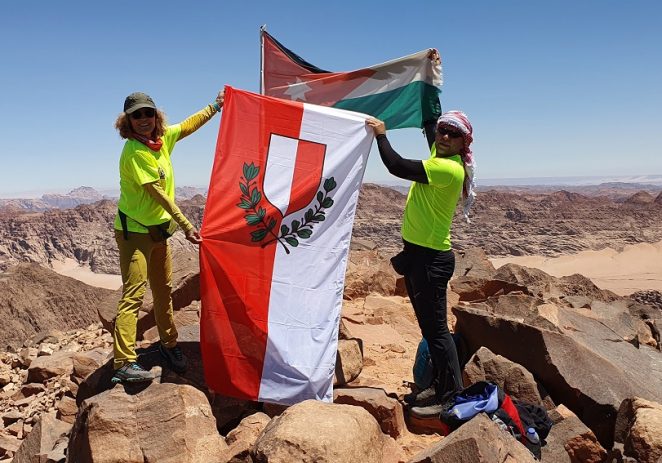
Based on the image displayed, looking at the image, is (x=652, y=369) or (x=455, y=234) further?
(x=455, y=234)

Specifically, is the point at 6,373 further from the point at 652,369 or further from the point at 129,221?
the point at 652,369

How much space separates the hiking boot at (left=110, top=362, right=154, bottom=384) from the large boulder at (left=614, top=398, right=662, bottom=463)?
→ 3.13 m

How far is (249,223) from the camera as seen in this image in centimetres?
387

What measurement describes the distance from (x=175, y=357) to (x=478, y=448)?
2.43 m

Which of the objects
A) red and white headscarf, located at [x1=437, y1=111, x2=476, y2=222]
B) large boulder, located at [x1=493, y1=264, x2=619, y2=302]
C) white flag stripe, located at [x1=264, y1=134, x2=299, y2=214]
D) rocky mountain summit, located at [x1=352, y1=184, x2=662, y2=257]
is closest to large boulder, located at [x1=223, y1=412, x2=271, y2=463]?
white flag stripe, located at [x1=264, y1=134, x2=299, y2=214]

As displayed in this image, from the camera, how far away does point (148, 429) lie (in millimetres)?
3326

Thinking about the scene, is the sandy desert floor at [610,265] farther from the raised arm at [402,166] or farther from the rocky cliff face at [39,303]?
the raised arm at [402,166]

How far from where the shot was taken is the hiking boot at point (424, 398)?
3.96m

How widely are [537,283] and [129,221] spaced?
1024 cm

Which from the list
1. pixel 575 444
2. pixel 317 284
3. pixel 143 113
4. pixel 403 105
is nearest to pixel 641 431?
pixel 575 444

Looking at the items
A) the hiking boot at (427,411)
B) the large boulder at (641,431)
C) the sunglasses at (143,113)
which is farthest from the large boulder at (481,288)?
the sunglasses at (143,113)

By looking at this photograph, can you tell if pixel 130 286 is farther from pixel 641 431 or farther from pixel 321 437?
pixel 641 431

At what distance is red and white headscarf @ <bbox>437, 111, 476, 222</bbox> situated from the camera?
345 cm

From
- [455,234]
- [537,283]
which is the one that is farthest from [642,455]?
[455,234]
